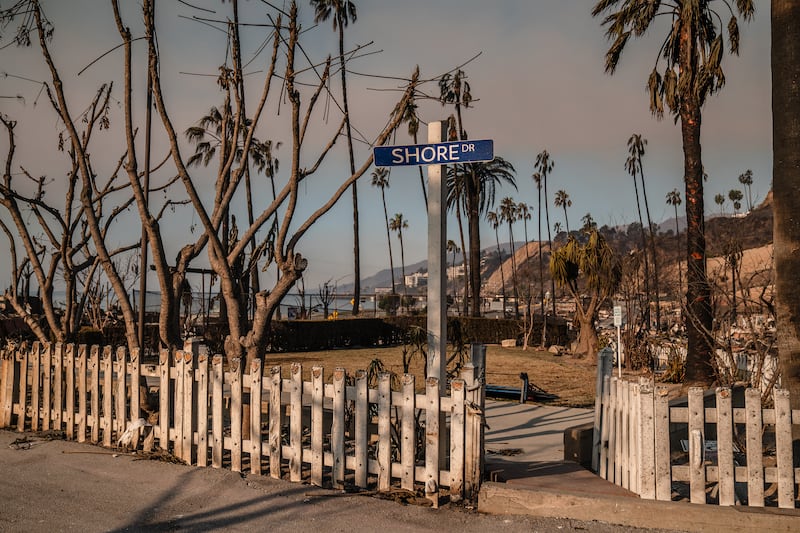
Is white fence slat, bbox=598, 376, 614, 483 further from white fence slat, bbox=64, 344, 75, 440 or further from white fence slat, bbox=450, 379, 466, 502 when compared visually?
white fence slat, bbox=64, 344, 75, 440

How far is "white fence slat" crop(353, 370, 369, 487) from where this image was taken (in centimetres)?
595

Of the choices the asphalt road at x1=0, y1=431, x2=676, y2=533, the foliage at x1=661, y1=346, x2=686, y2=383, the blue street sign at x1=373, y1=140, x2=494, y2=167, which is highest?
the blue street sign at x1=373, y1=140, x2=494, y2=167

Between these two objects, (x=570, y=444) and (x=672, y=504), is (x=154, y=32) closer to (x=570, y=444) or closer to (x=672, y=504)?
(x=570, y=444)

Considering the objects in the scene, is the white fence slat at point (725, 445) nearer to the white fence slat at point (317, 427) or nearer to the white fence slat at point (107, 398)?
the white fence slat at point (317, 427)

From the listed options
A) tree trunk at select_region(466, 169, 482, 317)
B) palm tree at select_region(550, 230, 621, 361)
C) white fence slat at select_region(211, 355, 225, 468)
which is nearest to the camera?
white fence slat at select_region(211, 355, 225, 468)

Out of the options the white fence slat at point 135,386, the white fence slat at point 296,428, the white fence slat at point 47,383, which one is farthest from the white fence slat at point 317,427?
the white fence slat at point 47,383

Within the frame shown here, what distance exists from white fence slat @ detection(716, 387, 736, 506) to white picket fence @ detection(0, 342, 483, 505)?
1.86 meters

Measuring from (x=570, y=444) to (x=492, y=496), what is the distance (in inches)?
74.9

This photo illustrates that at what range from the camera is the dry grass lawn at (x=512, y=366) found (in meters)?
15.9

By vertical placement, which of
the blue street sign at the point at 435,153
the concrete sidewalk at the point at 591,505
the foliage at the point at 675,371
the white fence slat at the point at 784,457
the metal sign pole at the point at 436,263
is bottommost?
the foliage at the point at 675,371

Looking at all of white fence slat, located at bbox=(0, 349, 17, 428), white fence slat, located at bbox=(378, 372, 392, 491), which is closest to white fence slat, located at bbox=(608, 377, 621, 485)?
white fence slat, located at bbox=(378, 372, 392, 491)

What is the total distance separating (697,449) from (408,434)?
2.31 metres

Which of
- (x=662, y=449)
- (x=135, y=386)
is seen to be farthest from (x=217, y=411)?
(x=662, y=449)

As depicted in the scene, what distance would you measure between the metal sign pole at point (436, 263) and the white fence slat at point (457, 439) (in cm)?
74
